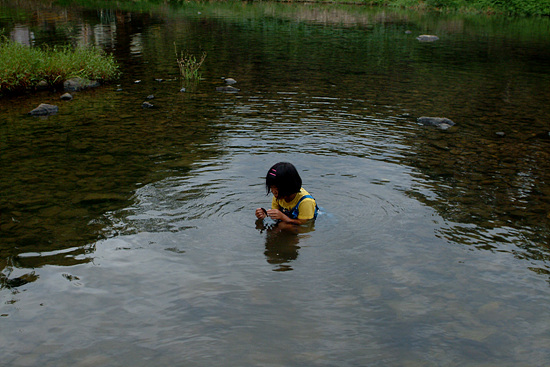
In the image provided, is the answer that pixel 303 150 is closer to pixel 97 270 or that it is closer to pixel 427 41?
pixel 97 270

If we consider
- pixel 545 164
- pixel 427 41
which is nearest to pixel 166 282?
pixel 545 164

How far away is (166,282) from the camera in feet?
19.7

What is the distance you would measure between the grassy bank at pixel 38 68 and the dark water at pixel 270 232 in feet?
2.28

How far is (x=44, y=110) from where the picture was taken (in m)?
13.8

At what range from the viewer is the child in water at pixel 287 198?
22.9 feet

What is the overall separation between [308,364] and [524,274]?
3387 millimetres

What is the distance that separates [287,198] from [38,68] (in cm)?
1226

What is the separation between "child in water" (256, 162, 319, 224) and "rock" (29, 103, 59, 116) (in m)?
9.05

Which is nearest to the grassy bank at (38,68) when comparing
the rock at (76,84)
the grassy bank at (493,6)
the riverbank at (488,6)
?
the rock at (76,84)

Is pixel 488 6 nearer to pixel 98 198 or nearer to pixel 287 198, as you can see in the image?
pixel 287 198

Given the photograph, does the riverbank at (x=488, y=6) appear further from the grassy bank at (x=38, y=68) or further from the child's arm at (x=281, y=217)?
the child's arm at (x=281, y=217)

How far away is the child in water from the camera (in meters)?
6.98

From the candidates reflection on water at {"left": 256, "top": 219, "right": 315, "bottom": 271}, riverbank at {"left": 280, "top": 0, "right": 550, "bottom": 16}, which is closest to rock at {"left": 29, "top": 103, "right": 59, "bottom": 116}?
reflection on water at {"left": 256, "top": 219, "right": 315, "bottom": 271}

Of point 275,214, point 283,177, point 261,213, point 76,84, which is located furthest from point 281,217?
point 76,84
